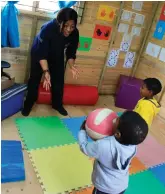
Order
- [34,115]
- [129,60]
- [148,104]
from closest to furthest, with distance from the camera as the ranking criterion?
[148,104], [34,115], [129,60]

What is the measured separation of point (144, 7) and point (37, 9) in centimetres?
164

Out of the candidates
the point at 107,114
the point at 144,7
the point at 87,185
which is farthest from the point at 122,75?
the point at 107,114

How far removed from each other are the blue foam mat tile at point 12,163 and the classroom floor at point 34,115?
0.06 meters

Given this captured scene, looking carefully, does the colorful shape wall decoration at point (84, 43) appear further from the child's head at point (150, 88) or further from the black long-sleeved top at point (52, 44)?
the child's head at point (150, 88)

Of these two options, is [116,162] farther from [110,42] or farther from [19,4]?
[110,42]

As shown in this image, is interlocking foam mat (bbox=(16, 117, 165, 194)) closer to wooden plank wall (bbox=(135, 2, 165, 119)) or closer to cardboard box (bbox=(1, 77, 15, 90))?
cardboard box (bbox=(1, 77, 15, 90))

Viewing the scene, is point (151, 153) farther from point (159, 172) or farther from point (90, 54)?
point (90, 54)

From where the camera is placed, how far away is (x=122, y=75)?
3873mm

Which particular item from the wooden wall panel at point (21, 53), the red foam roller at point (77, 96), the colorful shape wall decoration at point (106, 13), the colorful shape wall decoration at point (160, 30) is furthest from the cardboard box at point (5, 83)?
the colorful shape wall decoration at point (160, 30)

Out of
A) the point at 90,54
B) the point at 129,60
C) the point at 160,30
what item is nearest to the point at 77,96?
the point at 90,54

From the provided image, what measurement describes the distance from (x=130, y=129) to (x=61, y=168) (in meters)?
1.23

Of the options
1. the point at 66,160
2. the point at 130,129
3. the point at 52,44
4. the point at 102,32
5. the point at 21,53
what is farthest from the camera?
the point at 102,32

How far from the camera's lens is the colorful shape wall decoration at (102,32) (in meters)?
3.34

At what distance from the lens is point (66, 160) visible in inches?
90.3
